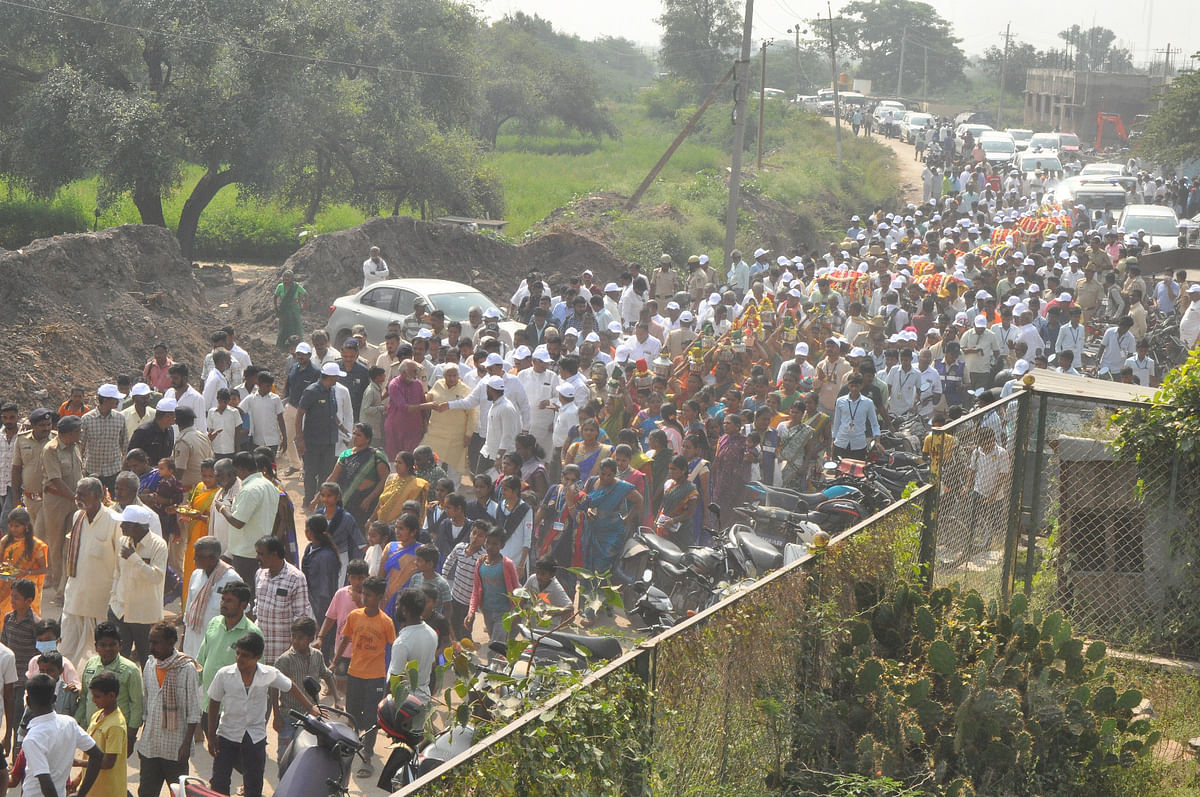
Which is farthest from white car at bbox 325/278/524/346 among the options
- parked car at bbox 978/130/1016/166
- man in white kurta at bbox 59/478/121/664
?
parked car at bbox 978/130/1016/166

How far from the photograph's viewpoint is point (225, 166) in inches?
1170

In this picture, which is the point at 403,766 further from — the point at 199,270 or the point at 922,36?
the point at 922,36

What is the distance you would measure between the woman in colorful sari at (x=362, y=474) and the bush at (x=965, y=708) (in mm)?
5044

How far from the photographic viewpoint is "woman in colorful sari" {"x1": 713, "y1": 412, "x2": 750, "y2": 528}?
10742 millimetres

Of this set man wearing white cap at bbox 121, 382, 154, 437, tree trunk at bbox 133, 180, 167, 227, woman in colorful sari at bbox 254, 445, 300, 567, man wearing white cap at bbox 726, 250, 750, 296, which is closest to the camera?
woman in colorful sari at bbox 254, 445, 300, 567

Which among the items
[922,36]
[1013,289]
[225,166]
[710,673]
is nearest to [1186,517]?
[710,673]

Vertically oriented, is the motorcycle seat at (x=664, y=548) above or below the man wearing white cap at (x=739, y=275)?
below

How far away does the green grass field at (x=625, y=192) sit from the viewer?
99.5 feet

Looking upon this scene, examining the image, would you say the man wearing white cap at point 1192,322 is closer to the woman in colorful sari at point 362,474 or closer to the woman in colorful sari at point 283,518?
the woman in colorful sari at point 362,474

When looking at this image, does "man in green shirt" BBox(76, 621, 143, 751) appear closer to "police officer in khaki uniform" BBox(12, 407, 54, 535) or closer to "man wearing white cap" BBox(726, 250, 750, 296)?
"police officer in khaki uniform" BBox(12, 407, 54, 535)

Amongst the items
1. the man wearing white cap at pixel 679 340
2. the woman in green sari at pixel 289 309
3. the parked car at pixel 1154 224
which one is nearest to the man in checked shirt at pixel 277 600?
the man wearing white cap at pixel 679 340

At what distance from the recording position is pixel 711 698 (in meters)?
4.98

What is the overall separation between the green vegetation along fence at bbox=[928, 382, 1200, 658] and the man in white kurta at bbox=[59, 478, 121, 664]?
5394 mm

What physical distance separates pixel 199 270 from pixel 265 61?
4.78 m
